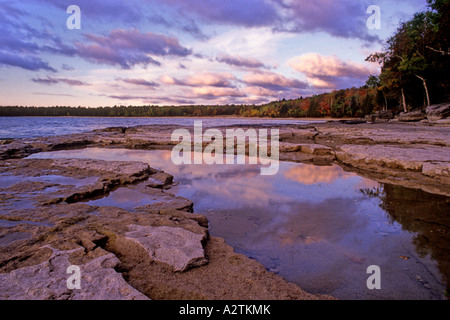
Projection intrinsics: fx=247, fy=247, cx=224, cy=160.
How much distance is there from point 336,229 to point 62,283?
2.91m

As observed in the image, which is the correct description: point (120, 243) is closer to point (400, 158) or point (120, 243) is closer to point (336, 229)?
point (336, 229)

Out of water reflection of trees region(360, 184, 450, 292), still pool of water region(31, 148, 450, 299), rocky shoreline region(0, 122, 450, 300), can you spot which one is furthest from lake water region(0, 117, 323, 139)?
water reflection of trees region(360, 184, 450, 292)

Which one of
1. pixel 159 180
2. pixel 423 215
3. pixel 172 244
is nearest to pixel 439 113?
pixel 423 215

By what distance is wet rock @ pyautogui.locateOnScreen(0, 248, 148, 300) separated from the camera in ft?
5.42

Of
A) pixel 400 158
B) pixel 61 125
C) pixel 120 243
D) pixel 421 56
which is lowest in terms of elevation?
pixel 120 243

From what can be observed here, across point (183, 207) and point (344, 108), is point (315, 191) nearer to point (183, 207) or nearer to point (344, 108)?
point (183, 207)

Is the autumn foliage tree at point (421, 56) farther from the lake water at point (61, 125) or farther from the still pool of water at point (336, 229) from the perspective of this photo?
the still pool of water at point (336, 229)

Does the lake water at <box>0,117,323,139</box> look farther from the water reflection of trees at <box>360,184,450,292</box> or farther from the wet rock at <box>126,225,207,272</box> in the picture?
the water reflection of trees at <box>360,184,450,292</box>

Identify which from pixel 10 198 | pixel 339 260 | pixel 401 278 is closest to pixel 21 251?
pixel 10 198

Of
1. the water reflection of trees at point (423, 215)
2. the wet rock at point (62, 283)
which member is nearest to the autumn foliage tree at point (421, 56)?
the water reflection of trees at point (423, 215)

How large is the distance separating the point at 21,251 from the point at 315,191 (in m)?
4.39

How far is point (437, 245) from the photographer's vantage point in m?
2.63

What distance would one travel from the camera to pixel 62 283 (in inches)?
70.1

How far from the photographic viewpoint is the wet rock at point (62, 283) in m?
1.65
